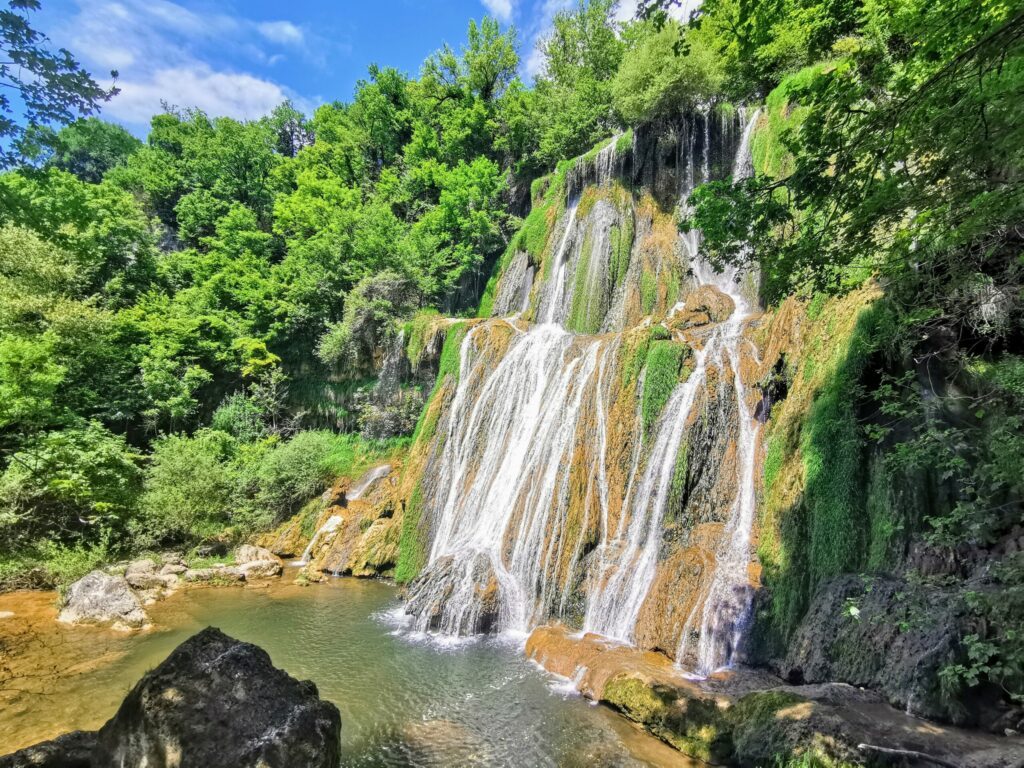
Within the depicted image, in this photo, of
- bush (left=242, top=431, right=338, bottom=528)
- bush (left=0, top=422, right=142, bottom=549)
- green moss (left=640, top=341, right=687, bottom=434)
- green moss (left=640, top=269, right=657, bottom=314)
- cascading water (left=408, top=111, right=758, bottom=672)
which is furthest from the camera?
green moss (left=640, top=269, right=657, bottom=314)

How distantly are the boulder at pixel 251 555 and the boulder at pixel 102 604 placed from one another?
11.6ft

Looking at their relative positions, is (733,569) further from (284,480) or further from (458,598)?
(284,480)

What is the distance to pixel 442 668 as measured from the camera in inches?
311

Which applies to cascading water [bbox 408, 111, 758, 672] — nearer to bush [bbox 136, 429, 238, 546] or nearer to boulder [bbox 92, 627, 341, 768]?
boulder [bbox 92, 627, 341, 768]

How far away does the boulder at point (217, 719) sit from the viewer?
3494 millimetres

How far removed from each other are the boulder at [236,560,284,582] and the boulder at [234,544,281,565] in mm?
304

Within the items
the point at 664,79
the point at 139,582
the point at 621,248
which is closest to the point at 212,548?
the point at 139,582

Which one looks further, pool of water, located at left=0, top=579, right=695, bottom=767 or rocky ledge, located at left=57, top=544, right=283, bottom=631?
rocky ledge, located at left=57, top=544, right=283, bottom=631

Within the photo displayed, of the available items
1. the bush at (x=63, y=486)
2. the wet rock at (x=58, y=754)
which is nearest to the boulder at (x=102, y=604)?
the bush at (x=63, y=486)

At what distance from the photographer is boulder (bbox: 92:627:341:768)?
3494 mm

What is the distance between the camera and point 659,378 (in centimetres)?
1089

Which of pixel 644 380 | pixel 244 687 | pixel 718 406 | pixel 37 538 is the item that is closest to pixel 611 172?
pixel 644 380

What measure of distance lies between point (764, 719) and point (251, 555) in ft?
45.9

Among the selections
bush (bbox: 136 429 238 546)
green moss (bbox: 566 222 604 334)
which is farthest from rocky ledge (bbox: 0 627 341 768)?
green moss (bbox: 566 222 604 334)
